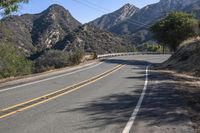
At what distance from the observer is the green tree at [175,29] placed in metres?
63.0

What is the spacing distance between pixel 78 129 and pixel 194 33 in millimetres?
54763

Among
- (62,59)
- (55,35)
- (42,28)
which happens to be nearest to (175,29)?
(62,59)

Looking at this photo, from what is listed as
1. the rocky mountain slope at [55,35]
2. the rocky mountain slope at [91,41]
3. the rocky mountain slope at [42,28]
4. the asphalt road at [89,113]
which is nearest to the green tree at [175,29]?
the rocky mountain slope at [55,35]

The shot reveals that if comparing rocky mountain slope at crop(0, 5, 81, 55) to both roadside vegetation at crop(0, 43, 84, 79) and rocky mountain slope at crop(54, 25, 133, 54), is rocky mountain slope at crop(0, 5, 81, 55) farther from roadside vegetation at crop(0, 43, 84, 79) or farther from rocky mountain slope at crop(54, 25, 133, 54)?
roadside vegetation at crop(0, 43, 84, 79)

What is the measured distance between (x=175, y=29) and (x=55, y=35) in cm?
8969

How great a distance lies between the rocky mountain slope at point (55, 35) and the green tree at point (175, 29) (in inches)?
1536

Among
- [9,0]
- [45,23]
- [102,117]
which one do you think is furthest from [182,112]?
[45,23]

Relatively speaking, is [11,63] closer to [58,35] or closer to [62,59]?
[62,59]

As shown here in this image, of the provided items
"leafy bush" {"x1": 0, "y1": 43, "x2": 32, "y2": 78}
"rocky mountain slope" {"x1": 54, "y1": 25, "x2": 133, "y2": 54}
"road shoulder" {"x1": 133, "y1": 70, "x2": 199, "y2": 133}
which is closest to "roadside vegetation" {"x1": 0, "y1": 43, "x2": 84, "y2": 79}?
"leafy bush" {"x1": 0, "y1": 43, "x2": 32, "y2": 78}

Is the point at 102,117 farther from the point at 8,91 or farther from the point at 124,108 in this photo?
the point at 8,91

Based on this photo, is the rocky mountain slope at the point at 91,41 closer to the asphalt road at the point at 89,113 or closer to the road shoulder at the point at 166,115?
the asphalt road at the point at 89,113

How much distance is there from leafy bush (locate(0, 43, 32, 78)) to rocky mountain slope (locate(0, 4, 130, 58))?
3261cm

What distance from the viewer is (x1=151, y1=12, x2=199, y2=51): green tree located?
63044 millimetres

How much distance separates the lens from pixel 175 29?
6481cm
